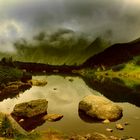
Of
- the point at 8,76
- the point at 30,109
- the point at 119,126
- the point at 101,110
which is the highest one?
the point at 8,76

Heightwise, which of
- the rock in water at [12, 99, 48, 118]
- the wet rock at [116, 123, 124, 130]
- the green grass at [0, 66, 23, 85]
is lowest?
the wet rock at [116, 123, 124, 130]

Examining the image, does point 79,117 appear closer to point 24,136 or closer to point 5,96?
point 24,136

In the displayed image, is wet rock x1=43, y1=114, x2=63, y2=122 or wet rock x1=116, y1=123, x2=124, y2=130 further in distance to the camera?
wet rock x1=43, y1=114, x2=63, y2=122

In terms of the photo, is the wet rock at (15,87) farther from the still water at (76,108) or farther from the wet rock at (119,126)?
the wet rock at (119,126)

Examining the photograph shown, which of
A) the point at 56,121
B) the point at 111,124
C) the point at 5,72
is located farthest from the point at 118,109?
the point at 5,72

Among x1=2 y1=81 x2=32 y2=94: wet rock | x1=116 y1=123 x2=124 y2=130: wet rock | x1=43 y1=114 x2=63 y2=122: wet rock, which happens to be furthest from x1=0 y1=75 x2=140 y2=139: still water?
x1=2 y1=81 x2=32 y2=94: wet rock

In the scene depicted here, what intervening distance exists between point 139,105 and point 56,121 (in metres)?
28.8

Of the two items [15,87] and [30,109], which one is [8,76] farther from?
[30,109]

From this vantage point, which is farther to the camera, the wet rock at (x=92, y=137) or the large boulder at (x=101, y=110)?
the large boulder at (x=101, y=110)

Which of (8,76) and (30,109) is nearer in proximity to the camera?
(30,109)

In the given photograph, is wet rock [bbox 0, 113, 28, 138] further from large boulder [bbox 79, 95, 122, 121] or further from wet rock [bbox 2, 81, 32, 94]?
wet rock [bbox 2, 81, 32, 94]

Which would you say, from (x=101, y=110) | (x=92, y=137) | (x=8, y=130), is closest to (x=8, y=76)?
(x=101, y=110)

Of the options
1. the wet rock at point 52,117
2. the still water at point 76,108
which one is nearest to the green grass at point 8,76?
the still water at point 76,108

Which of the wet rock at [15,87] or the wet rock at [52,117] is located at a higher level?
the wet rock at [15,87]
